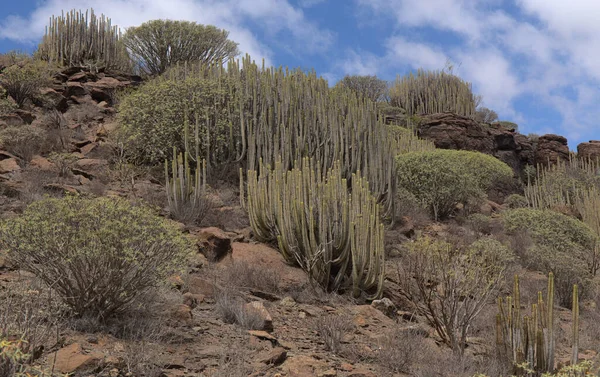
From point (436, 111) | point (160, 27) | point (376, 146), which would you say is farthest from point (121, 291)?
point (436, 111)

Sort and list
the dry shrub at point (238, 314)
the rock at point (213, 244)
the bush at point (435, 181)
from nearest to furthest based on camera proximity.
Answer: the dry shrub at point (238, 314), the rock at point (213, 244), the bush at point (435, 181)

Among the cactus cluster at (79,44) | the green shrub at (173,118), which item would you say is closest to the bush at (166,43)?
the cactus cluster at (79,44)

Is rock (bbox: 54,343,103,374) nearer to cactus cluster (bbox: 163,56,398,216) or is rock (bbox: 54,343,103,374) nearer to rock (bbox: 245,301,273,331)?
rock (bbox: 245,301,273,331)

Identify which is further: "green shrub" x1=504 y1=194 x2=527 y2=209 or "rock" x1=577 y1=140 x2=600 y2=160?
"rock" x1=577 y1=140 x2=600 y2=160

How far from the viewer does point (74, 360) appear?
151 inches

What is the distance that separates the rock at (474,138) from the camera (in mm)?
21447

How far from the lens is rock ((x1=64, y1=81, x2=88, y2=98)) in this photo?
15.2 meters

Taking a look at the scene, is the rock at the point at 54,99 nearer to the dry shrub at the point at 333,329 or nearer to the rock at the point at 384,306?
the rock at the point at 384,306

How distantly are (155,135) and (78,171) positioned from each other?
1794 mm

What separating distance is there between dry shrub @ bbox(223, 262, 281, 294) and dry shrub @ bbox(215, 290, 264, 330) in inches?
32.2

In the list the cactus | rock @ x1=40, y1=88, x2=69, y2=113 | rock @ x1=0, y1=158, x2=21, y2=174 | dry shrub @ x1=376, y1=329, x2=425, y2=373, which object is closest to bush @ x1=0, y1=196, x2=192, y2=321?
dry shrub @ x1=376, y1=329, x2=425, y2=373

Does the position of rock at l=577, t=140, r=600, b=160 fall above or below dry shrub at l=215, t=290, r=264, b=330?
above

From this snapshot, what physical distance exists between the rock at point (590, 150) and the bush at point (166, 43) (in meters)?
16.8

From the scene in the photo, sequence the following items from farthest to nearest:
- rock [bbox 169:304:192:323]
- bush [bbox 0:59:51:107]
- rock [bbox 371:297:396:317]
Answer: bush [bbox 0:59:51:107] → rock [bbox 371:297:396:317] → rock [bbox 169:304:192:323]
